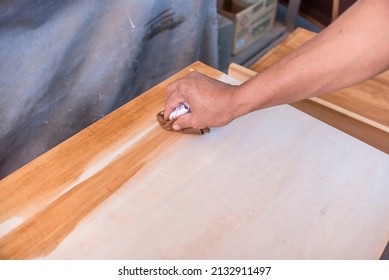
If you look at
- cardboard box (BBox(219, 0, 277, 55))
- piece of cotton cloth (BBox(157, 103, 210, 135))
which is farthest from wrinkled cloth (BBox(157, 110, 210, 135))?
cardboard box (BBox(219, 0, 277, 55))

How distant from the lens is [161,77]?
127 centimetres

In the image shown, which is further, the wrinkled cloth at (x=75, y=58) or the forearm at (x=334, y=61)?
the wrinkled cloth at (x=75, y=58)

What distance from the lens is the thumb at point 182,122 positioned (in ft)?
2.40

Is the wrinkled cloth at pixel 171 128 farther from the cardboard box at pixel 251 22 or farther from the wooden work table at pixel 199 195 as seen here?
the cardboard box at pixel 251 22

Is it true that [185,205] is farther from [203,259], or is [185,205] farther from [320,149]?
[320,149]

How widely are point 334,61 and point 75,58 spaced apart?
2.22 feet

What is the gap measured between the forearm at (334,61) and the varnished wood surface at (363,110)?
30 centimetres

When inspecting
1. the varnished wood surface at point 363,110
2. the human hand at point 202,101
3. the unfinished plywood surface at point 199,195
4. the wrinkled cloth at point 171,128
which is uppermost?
the human hand at point 202,101

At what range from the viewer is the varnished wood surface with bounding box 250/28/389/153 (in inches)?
33.1

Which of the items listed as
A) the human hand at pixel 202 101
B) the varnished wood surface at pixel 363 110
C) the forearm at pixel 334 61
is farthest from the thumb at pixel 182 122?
the varnished wood surface at pixel 363 110

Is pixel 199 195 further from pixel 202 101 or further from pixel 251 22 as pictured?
pixel 251 22

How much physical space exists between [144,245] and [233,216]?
0.15 meters

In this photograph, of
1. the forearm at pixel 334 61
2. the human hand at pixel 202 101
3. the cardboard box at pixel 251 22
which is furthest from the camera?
the cardboard box at pixel 251 22
